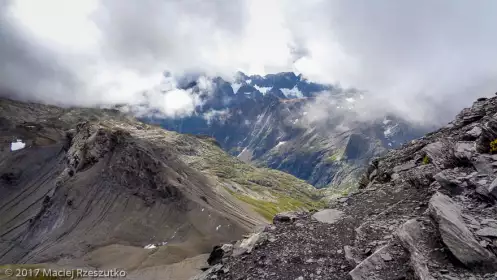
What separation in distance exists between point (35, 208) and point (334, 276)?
205161 millimetres

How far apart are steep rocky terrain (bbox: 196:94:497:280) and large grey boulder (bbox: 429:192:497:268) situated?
38mm

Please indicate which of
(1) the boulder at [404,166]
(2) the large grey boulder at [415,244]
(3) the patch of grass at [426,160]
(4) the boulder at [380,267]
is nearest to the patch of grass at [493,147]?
(3) the patch of grass at [426,160]

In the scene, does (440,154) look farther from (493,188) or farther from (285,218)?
(285,218)

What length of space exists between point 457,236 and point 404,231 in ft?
8.46

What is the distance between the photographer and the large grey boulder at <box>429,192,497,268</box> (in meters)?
16.3

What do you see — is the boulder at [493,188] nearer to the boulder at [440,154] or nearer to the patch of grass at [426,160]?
the boulder at [440,154]

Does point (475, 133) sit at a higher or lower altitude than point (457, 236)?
higher

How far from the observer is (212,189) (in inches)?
7559

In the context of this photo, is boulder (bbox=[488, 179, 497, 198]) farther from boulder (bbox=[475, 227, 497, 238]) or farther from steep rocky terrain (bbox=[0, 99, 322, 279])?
steep rocky terrain (bbox=[0, 99, 322, 279])

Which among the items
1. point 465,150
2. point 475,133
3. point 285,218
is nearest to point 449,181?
point 465,150

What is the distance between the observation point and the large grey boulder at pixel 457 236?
1631 cm

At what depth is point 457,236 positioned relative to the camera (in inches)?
687

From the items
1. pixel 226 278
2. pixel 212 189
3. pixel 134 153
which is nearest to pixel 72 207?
pixel 134 153

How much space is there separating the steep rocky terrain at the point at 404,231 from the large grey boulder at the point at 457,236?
38mm
